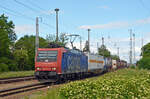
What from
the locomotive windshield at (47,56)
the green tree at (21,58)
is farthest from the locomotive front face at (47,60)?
the green tree at (21,58)

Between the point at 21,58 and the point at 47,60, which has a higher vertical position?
the point at 21,58

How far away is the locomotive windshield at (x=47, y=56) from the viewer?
21420 millimetres

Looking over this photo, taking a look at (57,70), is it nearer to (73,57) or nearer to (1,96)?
(73,57)

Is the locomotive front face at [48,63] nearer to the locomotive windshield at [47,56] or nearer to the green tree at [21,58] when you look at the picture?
the locomotive windshield at [47,56]

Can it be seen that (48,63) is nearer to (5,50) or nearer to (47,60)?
(47,60)

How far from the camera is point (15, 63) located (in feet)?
214

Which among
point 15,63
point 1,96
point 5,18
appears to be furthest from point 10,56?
point 1,96

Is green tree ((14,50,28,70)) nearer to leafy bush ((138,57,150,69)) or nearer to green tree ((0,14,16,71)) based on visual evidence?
green tree ((0,14,16,71))

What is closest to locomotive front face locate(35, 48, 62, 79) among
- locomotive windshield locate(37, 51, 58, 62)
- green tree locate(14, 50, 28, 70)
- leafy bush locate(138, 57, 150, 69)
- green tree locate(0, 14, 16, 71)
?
locomotive windshield locate(37, 51, 58, 62)

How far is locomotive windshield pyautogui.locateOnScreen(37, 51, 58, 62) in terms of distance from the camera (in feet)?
70.3

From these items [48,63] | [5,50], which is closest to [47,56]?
[48,63]

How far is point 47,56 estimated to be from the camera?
2166 centimetres

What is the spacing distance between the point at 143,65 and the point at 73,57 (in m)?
29.1

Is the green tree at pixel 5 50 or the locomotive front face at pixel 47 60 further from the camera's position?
the green tree at pixel 5 50
